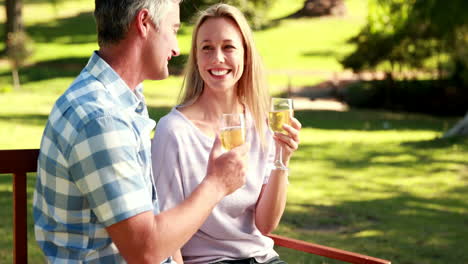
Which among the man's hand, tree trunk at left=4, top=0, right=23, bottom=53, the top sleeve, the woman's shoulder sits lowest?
the top sleeve

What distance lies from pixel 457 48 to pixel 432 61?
235 centimetres

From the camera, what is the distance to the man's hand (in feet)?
7.59

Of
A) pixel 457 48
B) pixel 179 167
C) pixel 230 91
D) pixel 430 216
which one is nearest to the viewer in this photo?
pixel 179 167

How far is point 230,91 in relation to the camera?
3490 millimetres

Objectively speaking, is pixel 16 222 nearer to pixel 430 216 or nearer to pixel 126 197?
pixel 126 197

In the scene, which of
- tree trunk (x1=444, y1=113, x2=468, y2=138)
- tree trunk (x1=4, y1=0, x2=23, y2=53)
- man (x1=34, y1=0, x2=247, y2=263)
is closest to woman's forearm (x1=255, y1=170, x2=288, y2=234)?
man (x1=34, y1=0, x2=247, y2=263)

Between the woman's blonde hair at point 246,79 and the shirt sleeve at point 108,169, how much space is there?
1302 mm

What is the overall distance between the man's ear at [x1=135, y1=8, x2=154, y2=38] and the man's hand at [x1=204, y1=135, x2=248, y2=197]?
17.7 inches

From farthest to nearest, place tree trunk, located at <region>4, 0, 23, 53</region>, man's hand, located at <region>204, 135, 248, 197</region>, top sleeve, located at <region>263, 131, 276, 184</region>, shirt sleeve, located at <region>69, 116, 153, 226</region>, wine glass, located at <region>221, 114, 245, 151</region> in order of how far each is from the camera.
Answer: tree trunk, located at <region>4, 0, 23, 53</region> → top sleeve, located at <region>263, 131, 276, 184</region> → wine glass, located at <region>221, 114, 245, 151</region> → man's hand, located at <region>204, 135, 248, 197</region> → shirt sleeve, located at <region>69, 116, 153, 226</region>

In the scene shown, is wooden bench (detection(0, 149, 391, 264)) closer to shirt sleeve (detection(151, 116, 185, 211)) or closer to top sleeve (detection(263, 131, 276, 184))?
shirt sleeve (detection(151, 116, 185, 211))

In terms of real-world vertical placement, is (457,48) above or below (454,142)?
above

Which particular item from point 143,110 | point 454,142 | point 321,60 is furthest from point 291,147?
point 321,60

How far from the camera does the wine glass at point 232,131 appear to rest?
2.58m

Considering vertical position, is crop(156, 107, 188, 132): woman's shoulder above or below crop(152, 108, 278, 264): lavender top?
above
